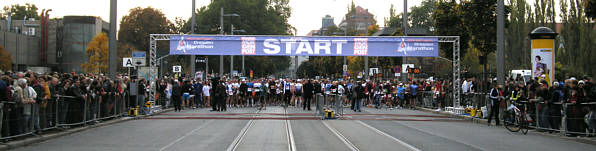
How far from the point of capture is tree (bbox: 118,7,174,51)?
205 feet

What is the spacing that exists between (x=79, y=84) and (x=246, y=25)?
51829 millimetres

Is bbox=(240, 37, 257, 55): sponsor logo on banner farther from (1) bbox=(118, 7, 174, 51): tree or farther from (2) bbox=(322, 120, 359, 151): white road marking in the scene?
(1) bbox=(118, 7, 174, 51): tree

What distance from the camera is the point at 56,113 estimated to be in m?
14.2

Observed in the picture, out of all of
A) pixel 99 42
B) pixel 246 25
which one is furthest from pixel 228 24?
pixel 99 42

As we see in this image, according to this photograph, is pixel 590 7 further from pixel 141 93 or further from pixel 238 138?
pixel 141 93

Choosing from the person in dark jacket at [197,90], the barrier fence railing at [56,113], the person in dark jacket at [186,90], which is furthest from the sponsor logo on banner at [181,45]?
the barrier fence railing at [56,113]

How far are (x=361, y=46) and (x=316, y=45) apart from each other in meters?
2.11

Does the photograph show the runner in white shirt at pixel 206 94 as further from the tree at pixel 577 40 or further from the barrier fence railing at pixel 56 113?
the tree at pixel 577 40

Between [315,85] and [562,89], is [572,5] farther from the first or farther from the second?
[562,89]

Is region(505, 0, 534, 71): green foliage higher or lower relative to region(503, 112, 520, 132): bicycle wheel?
higher

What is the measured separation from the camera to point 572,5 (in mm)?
44031

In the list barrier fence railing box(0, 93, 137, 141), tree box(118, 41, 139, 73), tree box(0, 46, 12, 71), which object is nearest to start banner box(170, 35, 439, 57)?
barrier fence railing box(0, 93, 137, 141)

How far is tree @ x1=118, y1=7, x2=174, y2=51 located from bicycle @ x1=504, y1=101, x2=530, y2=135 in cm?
4988

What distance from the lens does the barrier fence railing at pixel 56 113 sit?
37.6 ft
